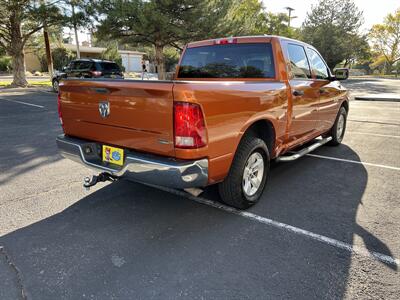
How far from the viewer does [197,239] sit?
290cm

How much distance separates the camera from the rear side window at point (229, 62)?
3986mm

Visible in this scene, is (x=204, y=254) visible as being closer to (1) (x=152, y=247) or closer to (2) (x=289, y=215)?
(1) (x=152, y=247)

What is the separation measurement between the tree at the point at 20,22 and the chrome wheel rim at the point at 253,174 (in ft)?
62.7

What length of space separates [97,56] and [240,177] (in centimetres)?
5350

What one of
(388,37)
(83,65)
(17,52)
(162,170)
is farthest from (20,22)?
(388,37)

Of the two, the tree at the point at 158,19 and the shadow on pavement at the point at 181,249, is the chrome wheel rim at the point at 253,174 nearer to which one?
the shadow on pavement at the point at 181,249

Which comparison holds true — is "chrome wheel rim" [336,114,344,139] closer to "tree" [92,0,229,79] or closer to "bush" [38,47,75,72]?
"tree" [92,0,229,79]

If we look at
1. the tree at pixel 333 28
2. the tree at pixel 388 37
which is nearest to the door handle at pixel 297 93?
the tree at pixel 333 28

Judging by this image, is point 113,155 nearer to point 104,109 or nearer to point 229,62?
point 104,109

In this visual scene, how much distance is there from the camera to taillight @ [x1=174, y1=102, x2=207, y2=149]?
2.53 m

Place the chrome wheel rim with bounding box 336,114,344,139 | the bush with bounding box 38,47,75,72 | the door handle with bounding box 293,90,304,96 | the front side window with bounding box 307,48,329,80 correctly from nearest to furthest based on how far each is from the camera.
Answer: the door handle with bounding box 293,90,304,96 < the front side window with bounding box 307,48,329,80 < the chrome wheel rim with bounding box 336,114,344,139 < the bush with bounding box 38,47,75,72

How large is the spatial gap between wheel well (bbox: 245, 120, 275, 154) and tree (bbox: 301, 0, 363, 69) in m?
42.3

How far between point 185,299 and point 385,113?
447 inches

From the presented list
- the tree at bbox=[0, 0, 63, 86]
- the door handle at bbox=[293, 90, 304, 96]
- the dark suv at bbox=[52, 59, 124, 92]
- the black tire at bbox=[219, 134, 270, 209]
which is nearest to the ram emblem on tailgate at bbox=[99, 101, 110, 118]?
the black tire at bbox=[219, 134, 270, 209]
